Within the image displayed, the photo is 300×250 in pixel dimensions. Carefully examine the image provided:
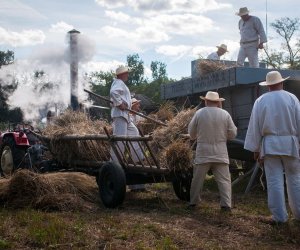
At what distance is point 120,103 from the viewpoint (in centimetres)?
764

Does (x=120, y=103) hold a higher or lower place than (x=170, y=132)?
higher

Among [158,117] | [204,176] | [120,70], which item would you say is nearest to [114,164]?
[204,176]

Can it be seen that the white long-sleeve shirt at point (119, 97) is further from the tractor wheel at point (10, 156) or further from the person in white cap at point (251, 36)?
the person in white cap at point (251, 36)

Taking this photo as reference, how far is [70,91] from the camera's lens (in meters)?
11.6

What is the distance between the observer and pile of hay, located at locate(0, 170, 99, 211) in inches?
242

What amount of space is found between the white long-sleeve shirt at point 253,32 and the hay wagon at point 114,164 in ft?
12.5

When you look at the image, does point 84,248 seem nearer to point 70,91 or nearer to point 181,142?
point 181,142

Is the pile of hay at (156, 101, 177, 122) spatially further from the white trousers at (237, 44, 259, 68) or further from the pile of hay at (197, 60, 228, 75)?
the white trousers at (237, 44, 259, 68)

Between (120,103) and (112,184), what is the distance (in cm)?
160

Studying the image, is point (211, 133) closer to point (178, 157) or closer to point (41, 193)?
point (178, 157)

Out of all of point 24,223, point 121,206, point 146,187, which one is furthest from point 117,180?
point 146,187

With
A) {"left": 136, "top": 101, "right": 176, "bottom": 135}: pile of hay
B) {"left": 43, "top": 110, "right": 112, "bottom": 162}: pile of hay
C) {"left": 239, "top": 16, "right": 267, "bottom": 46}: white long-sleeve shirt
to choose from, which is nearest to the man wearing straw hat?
{"left": 43, "top": 110, "right": 112, "bottom": 162}: pile of hay

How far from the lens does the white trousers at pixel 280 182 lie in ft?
18.2

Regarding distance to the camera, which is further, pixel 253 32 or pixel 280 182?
pixel 253 32
